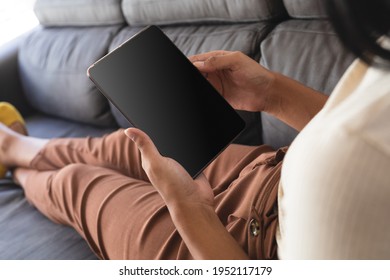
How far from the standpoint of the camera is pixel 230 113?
2.69 feet

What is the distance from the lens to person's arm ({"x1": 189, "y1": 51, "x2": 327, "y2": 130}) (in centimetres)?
80

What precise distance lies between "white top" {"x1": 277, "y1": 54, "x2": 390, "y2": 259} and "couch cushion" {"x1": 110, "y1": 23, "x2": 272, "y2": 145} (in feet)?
2.12

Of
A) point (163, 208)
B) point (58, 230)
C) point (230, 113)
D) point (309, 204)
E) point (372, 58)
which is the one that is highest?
point (372, 58)

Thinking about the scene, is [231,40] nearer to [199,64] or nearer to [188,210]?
[199,64]

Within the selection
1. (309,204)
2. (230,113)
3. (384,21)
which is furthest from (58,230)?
(384,21)

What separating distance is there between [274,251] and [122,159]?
0.56 m

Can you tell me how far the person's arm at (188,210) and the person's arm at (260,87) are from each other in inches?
9.4

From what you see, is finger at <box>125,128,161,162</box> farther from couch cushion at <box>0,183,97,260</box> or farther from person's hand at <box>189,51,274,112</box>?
couch cushion at <box>0,183,97,260</box>

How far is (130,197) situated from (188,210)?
28cm

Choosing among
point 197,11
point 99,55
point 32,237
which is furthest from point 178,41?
point 32,237

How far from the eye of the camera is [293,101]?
809mm

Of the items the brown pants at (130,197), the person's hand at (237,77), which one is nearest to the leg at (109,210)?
the brown pants at (130,197)

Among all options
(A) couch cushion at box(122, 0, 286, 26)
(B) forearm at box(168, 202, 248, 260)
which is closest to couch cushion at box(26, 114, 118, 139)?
(A) couch cushion at box(122, 0, 286, 26)
